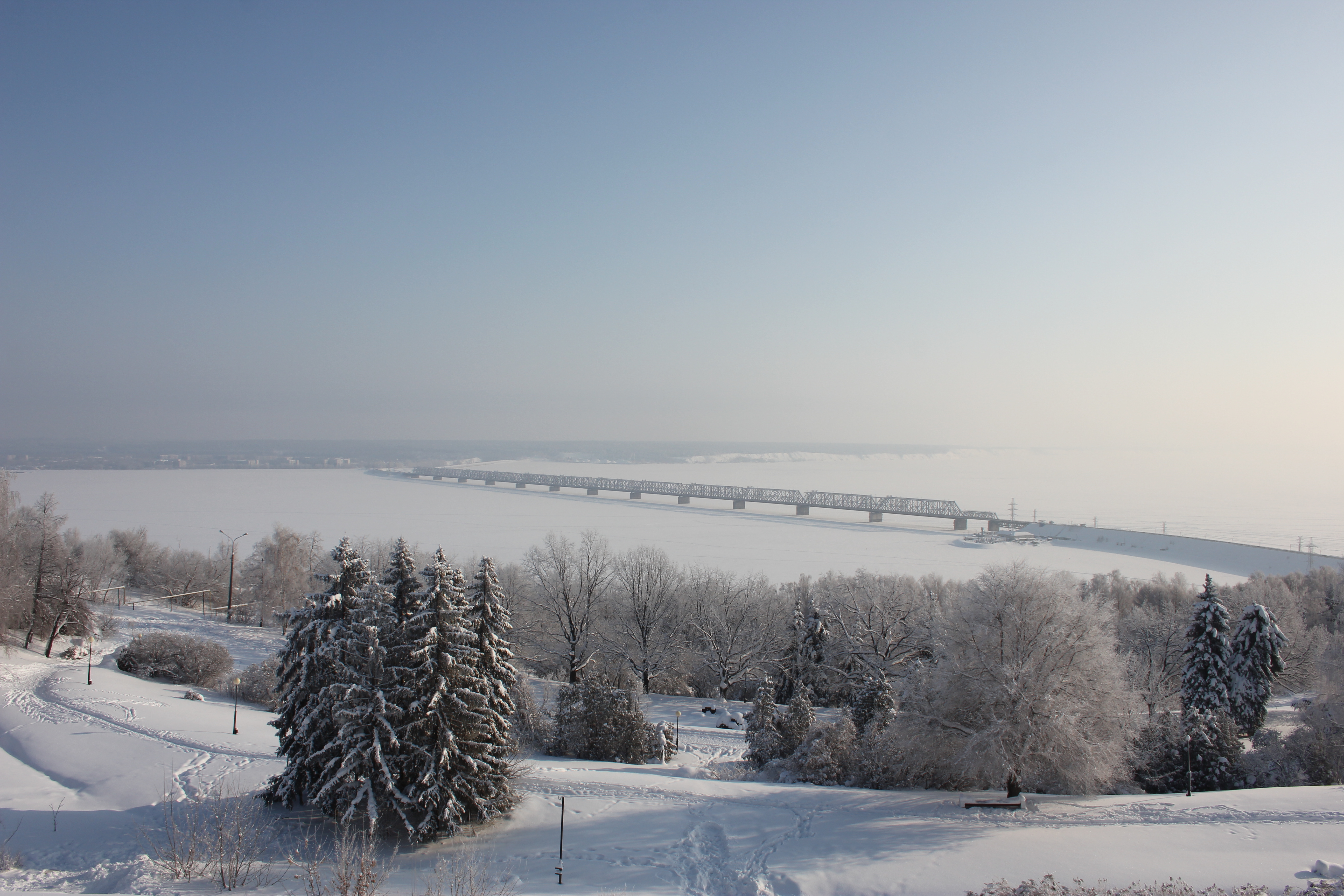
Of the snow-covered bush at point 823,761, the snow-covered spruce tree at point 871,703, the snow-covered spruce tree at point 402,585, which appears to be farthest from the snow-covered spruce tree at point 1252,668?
the snow-covered spruce tree at point 402,585

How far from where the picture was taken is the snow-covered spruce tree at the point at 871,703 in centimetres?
2634

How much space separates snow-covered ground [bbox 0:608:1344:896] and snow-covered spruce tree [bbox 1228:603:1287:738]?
1415cm

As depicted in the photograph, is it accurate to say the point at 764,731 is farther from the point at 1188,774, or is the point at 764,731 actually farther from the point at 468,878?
the point at 468,878

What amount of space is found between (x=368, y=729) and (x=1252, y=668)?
36846 mm

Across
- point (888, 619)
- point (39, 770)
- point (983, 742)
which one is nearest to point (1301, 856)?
point (983, 742)

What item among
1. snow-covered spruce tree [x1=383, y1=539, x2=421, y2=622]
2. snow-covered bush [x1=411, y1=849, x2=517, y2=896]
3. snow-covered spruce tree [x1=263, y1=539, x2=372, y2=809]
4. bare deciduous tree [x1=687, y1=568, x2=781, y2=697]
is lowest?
bare deciduous tree [x1=687, y1=568, x2=781, y2=697]

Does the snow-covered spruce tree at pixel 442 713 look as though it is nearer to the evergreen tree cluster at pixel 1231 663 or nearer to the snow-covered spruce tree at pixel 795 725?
the snow-covered spruce tree at pixel 795 725

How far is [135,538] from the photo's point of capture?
7119 cm

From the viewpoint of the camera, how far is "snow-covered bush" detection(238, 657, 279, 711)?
30.7 meters

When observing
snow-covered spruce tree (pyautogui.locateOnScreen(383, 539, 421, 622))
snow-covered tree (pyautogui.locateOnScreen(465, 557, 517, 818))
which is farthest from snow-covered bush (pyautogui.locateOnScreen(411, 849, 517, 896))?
snow-covered spruce tree (pyautogui.locateOnScreen(383, 539, 421, 622))

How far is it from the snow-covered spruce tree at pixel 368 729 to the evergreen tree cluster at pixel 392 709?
0.03 m

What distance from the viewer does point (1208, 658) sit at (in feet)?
106

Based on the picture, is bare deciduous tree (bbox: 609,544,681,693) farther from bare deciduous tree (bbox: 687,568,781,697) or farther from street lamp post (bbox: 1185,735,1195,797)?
street lamp post (bbox: 1185,735,1195,797)

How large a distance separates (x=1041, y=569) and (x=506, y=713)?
646 inches
